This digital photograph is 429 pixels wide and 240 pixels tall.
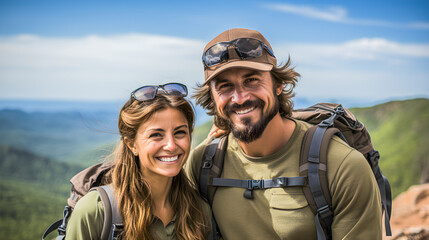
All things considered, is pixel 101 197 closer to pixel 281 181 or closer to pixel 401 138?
pixel 281 181

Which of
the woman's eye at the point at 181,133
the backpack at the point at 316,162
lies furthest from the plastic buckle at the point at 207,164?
the woman's eye at the point at 181,133

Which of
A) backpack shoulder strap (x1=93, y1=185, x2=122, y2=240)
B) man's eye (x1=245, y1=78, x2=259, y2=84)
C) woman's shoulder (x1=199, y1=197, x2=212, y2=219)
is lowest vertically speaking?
woman's shoulder (x1=199, y1=197, x2=212, y2=219)

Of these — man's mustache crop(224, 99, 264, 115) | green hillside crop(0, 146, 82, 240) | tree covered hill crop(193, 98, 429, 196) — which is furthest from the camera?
tree covered hill crop(193, 98, 429, 196)

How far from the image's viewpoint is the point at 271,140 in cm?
448

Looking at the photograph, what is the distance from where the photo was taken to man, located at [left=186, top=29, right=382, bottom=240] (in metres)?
3.93

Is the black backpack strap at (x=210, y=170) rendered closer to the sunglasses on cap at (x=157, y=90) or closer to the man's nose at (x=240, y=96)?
the man's nose at (x=240, y=96)

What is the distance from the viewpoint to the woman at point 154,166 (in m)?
3.96

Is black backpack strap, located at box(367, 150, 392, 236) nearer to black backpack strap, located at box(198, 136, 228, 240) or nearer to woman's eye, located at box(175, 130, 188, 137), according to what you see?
black backpack strap, located at box(198, 136, 228, 240)

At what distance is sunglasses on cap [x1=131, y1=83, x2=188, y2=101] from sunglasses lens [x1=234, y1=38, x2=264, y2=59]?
79cm

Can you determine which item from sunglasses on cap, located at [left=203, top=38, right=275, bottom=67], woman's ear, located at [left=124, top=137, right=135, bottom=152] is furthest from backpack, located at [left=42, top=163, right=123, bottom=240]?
sunglasses on cap, located at [left=203, top=38, right=275, bottom=67]

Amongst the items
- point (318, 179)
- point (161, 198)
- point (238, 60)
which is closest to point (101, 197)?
point (161, 198)

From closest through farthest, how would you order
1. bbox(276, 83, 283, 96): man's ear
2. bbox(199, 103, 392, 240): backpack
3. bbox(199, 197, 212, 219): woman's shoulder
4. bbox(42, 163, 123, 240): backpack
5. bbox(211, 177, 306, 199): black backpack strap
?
bbox(42, 163, 123, 240): backpack < bbox(199, 103, 392, 240): backpack < bbox(211, 177, 306, 199): black backpack strap < bbox(199, 197, 212, 219): woman's shoulder < bbox(276, 83, 283, 96): man's ear

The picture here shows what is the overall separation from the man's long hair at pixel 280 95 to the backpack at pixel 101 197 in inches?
64.1

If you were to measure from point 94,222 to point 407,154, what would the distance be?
14018 mm
